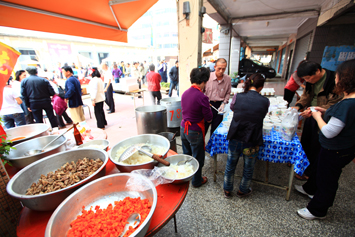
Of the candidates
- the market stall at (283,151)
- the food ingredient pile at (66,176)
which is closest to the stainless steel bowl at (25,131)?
the food ingredient pile at (66,176)

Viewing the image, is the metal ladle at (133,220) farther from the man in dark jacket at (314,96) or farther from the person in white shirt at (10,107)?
the person in white shirt at (10,107)

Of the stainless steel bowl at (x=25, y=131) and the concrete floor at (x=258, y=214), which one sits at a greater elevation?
the stainless steel bowl at (x=25, y=131)

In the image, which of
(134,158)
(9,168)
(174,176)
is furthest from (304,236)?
(9,168)

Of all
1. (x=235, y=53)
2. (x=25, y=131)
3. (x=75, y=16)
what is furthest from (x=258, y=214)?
(x=235, y=53)

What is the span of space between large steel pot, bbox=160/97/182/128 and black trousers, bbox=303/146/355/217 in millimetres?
3162

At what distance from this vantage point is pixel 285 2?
589 centimetres

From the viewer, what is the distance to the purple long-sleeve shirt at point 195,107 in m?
2.02

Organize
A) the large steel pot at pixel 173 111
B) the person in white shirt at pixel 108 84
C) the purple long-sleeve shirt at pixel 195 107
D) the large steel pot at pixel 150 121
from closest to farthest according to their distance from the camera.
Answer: the purple long-sleeve shirt at pixel 195 107
the large steel pot at pixel 150 121
the large steel pot at pixel 173 111
the person in white shirt at pixel 108 84

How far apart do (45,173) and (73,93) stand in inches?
142

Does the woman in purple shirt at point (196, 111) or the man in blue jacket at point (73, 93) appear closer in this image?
the woman in purple shirt at point (196, 111)

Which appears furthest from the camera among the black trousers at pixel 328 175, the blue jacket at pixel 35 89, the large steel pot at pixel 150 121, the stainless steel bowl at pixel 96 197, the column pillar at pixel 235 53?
the column pillar at pixel 235 53

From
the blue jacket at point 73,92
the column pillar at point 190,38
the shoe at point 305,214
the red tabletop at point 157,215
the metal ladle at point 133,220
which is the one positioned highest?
the column pillar at point 190,38

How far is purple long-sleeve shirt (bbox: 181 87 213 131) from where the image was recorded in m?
2.02

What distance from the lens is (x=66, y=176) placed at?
1.19m
